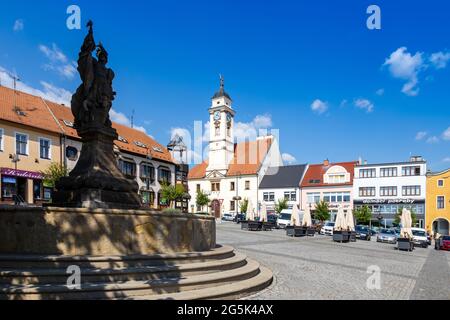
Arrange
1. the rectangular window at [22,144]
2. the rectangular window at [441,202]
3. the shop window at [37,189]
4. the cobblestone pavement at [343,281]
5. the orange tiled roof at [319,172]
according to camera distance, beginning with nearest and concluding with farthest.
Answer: the cobblestone pavement at [343,281]
the rectangular window at [22,144]
the shop window at [37,189]
the rectangular window at [441,202]
the orange tiled roof at [319,172]

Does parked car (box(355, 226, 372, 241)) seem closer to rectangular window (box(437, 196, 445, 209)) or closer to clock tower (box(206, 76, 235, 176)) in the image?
rectangular window (box(437, 196, 445, 209))

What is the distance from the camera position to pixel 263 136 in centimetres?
6925

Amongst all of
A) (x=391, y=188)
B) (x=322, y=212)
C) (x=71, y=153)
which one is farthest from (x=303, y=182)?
(x=71, y=153)

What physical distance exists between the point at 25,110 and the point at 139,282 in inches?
1236

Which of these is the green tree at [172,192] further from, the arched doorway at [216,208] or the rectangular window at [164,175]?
the arched doorway at [216,208]

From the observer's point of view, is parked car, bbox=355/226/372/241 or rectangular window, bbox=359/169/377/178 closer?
parked car, bbox=355/226/372/241

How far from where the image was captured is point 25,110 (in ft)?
108

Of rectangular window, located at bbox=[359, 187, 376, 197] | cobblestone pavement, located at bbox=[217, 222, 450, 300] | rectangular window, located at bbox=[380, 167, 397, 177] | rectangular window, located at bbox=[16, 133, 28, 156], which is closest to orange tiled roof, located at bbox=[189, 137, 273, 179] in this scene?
rectangular window, located at bbox=[359, 187, 376, 197]

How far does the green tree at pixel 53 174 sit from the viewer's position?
2933 cm

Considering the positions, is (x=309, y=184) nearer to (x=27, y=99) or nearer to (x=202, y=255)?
(x=27, y=99)

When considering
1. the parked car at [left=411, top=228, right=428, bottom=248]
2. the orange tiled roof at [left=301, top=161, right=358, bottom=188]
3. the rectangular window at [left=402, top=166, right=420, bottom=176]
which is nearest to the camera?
the parked car at [left=411, top=228, right=428, bottom=248]

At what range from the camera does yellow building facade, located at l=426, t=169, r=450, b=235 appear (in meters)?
47.5

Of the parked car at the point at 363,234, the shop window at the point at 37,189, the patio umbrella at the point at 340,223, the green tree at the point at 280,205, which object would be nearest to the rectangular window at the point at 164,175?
the shop window at the point at 37,189

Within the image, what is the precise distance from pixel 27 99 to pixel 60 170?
32.3 feet
